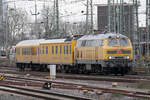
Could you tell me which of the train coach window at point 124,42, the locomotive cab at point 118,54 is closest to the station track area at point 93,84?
the locomotive cab at point 118,54

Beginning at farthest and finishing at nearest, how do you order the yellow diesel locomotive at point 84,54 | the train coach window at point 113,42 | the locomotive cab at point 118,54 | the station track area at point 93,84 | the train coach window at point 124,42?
the train coach window at point 124,42, the train coach window at point 113,42, the yellow diesel locomotive at point 84,54, the locomotive cab at point 118,54, the station track area at point 93,84

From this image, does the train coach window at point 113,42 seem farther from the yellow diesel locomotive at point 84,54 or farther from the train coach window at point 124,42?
the train coach window at point 124,42

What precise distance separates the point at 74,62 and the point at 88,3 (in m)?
12.0

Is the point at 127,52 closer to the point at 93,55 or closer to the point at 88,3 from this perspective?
the point at 93,55

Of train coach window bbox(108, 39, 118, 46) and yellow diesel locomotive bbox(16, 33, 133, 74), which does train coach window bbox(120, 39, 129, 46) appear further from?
train coach window bbox(108, 39, 118, 46)

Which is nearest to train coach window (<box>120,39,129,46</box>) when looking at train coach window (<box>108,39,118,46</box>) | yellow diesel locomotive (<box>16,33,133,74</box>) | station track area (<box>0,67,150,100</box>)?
yellow diesel locomotive (<box>16,33,133,74</box>)

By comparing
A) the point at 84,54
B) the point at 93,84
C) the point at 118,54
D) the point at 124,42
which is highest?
the point at 124,42

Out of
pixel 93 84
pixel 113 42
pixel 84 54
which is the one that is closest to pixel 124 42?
pixel 113 42

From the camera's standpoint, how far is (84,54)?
26.2 m

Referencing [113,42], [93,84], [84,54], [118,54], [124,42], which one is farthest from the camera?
[84,54]

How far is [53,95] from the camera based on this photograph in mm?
→ 13805

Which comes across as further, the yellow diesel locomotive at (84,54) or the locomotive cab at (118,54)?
the yellow diesel locomotive at (84,54)

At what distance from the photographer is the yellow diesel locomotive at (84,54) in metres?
23.8

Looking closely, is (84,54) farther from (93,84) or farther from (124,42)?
(93,84)
